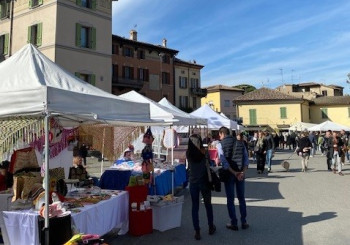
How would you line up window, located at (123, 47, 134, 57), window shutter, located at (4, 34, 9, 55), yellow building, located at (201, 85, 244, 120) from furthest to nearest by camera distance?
yellow building, located at (201, 85, 244, 120), window, located at (123, 47, 134, 57), window shutter, located at (4, 34, 9, 55)

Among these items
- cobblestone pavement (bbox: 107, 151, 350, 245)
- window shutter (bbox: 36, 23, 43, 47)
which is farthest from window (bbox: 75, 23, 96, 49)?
cobblestone pavement (bbox: 107, 151, 350, 245)

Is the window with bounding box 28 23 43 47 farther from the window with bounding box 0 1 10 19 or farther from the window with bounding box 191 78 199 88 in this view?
the window with bounding box 191 78 199 88

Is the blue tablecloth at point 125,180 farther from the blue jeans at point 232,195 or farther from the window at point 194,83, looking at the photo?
the window at point 194,83

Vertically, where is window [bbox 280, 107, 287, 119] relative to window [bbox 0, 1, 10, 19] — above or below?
below

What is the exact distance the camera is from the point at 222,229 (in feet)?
20.1

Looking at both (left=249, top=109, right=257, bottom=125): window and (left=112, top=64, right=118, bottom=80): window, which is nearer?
(left=112, top=64, right=118, bottom=80): window

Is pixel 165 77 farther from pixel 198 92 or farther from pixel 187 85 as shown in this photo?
pixel 198 92

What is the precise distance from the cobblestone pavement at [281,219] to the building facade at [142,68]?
Answer: 95.0ft

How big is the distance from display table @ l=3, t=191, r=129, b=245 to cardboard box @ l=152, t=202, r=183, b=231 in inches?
34.4

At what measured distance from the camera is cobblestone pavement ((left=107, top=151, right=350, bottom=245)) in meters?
5.55

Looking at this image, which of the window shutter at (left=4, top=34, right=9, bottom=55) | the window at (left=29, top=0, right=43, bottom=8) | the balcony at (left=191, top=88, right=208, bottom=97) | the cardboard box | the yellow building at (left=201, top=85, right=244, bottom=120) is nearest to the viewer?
the cardboard box

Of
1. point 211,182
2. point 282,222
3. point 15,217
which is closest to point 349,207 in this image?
point 282,222

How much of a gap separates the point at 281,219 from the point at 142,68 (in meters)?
35.1

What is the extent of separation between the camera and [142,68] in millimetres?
40344
